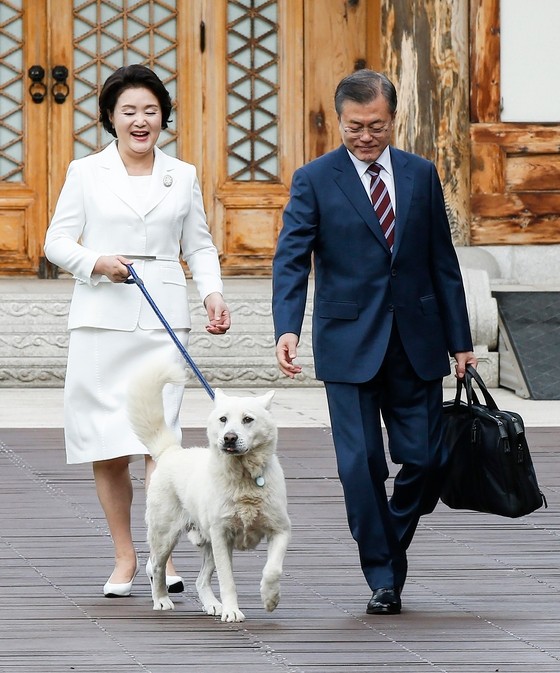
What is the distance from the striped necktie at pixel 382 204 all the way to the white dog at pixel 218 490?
0.72 meters

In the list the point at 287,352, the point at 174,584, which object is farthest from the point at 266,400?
the point at 174,584

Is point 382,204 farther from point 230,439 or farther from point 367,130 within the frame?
point 230,439

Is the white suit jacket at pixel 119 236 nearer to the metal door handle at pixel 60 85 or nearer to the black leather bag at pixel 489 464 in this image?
the black leather bag at pixel 489 464

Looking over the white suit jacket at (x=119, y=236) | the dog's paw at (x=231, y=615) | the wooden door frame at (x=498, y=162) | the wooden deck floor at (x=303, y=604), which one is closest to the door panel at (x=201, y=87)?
the wooden door frame at (x=498, y=162)

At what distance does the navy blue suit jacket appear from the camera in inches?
228

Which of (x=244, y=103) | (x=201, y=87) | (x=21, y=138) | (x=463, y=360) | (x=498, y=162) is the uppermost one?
(x=201, y=87)

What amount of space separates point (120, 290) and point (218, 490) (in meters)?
0.92

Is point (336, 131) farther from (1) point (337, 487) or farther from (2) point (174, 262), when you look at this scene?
(2) point (174, 262)

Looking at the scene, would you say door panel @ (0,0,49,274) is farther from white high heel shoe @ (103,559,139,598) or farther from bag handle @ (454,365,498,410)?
bag handle @ (454,365,498,410)

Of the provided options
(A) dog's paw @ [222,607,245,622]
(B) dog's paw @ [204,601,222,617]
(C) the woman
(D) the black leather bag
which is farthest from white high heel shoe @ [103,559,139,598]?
(D) the black leather bag

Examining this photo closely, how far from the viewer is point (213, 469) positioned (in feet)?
18.2

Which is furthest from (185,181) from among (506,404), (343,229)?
(506,404)

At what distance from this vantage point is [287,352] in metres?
5.62

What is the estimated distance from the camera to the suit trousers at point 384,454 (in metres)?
5.75
